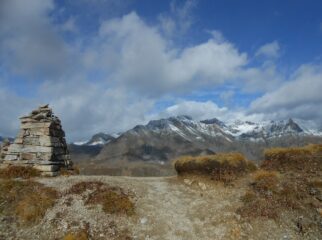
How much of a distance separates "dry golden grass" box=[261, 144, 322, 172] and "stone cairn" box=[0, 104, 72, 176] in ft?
62.7

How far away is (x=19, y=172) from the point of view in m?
31.0

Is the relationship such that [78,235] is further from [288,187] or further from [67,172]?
[288,187]

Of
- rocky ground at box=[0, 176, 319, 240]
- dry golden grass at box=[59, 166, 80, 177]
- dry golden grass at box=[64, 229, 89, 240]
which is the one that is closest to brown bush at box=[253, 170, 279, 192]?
rocky ground at box=[0, 176, 319, 240]

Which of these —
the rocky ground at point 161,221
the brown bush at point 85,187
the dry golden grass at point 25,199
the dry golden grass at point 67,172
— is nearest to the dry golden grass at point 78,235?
the rocky ground at point 161,221

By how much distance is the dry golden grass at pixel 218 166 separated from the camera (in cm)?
3080

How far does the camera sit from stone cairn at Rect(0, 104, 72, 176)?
32.3 meters

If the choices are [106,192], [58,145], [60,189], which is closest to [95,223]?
[106,192]

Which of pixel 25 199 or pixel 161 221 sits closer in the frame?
pixel 161 221

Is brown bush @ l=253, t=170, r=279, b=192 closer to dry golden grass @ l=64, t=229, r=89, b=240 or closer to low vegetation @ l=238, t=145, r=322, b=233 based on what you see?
low vegetation @ l=238, t=145, r=322, b=233

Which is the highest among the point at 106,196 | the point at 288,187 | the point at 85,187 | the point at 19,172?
the point at 19,172

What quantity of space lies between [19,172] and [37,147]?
2839 millimetres

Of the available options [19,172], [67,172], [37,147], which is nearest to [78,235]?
[19,172]

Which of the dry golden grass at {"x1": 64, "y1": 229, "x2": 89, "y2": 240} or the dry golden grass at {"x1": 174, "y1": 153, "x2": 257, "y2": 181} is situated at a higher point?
the dry golden grass at {"x1": 174, "y1": 153, "x2": 257, "y2": 181}

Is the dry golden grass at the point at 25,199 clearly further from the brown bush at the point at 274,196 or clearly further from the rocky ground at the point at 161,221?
the brown bush at the point at 274,196
